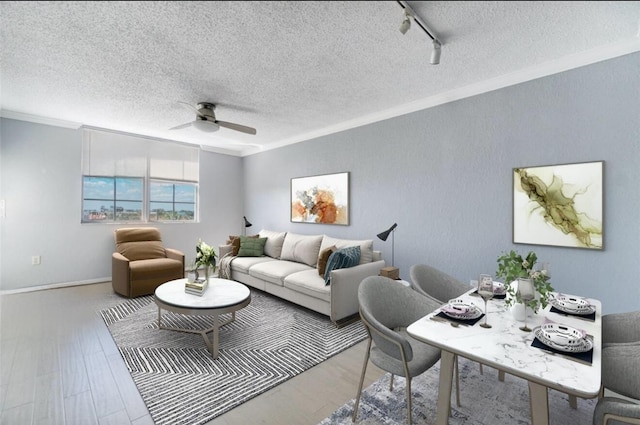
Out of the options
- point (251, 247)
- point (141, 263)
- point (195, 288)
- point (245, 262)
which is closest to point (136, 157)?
point (141, 263)

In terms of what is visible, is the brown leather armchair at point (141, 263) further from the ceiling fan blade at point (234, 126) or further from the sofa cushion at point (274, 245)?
the ceiling fan blade at point (234, 126)

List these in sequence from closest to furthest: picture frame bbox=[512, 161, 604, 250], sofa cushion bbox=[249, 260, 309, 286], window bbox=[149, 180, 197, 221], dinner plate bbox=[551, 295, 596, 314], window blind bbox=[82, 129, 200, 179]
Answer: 1. dinner plate bbox=[551, 295, 596, 314]
2. picture frame bbox=[512, 161, 604, 250]
3. sofa cushion bbox=[249, 260, 309, 286]
4. window blind bbox=[82, 129, 200, 179]
5. window bbox=[149, 180, 197, 221]

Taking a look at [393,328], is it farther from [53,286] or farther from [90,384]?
[53,286]

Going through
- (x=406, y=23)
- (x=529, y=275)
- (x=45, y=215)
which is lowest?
(x=529, y=275)

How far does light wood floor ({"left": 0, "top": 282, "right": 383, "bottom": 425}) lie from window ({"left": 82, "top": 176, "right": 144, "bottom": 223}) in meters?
2.06

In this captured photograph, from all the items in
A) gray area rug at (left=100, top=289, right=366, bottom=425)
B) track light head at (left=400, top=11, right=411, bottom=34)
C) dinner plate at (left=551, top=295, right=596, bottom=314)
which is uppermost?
track light head at (left=400, top=11, right=411, bottom=34)

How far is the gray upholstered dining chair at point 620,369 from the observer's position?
1.11 metres

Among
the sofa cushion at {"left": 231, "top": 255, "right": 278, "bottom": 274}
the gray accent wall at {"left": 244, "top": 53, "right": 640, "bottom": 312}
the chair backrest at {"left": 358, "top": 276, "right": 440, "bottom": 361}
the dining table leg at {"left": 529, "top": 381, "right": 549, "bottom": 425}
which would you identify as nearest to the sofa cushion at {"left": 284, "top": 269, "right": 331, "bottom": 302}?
the sofa cushion at {"left": 231, "top": 255, "right": 278, "bottom": 274}

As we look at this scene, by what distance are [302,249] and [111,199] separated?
11.8 ft

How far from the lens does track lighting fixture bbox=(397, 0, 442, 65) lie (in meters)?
1.86

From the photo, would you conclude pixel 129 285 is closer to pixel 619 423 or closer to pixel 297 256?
pixel 297 256

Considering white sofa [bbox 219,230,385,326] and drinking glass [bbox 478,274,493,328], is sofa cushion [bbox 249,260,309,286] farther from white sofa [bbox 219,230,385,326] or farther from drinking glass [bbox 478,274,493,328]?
drinking glass [bbox 478,274,493,328]

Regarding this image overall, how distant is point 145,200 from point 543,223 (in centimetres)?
610

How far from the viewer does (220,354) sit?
2.56 meters
